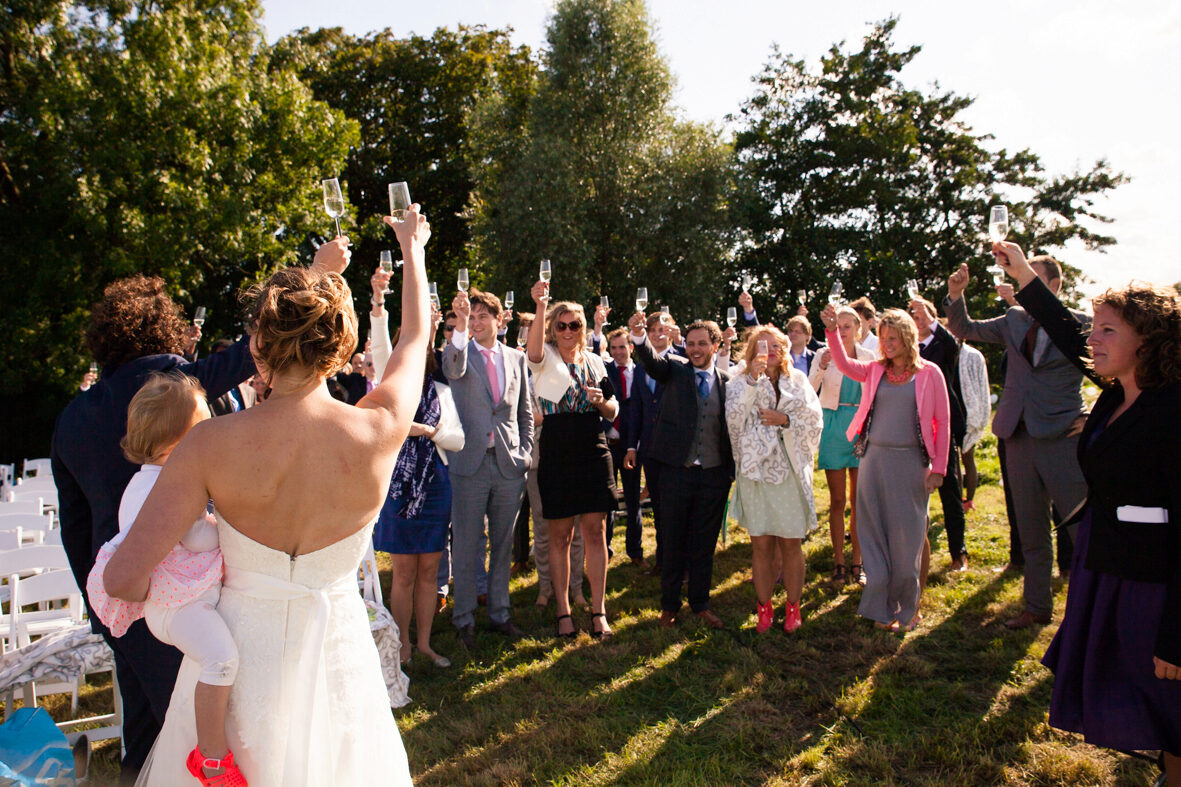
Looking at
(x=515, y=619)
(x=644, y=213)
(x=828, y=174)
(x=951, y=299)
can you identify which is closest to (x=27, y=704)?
(x=515, y=619)

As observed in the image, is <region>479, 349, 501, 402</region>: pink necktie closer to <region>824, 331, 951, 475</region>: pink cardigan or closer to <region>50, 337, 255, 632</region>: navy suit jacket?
<region>824, 331, 951, 475</region>: pink cardigan

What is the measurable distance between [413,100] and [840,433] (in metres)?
23.1

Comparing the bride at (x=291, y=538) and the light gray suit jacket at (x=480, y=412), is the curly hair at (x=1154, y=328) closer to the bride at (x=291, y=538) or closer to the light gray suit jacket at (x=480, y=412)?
the bride at (x=291, y=538)

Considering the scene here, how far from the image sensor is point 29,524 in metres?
6.42

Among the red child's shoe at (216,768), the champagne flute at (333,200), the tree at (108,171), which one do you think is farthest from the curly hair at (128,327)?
the tree at (108,171)

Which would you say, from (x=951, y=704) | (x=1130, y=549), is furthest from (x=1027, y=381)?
(x=1130, y=549)

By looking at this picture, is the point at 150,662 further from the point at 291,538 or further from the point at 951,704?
the point at 951,704

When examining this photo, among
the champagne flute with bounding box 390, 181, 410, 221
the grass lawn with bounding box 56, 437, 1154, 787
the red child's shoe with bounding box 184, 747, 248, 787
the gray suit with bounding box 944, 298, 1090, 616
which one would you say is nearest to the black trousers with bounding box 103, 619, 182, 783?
the red child's shoe with bounding box 184, 747, 248, 787

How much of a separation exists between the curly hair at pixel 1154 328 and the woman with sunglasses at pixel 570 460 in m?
3.19

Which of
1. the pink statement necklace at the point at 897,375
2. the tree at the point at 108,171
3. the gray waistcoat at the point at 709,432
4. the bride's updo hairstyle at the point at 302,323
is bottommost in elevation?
the gray waistcoat at the point at 709,432

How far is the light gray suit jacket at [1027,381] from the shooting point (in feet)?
16.8

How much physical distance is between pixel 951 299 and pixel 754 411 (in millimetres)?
1501

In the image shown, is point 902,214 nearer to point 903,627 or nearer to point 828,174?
point 828,174

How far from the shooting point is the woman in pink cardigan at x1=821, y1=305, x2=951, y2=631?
17.0 feet
